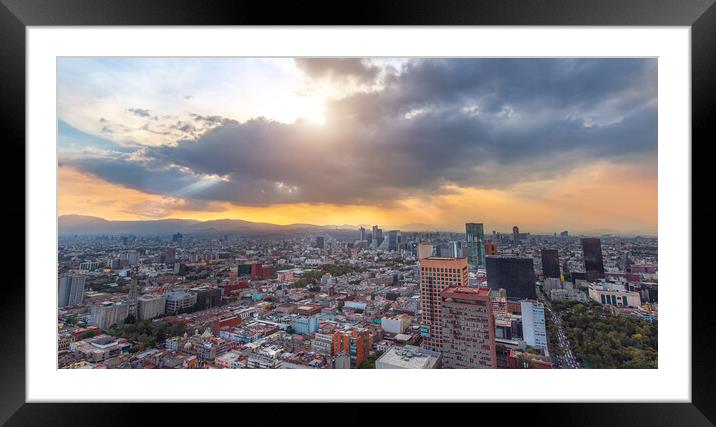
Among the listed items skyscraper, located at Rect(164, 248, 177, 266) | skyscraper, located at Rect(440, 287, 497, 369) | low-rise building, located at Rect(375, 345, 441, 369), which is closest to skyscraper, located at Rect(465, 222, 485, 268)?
skyscraper, located at Rect(440, 287, 497, 369)

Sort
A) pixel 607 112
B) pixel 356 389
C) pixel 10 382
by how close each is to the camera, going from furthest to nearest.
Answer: pixel 607 112 < pixel 356 389 < pixel 10 382

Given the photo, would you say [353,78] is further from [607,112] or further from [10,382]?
[10,382]

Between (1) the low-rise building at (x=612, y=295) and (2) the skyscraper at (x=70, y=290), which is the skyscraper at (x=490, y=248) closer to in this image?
(1) the low-rise building at (x=612, y=295)

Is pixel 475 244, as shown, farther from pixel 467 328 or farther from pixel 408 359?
pixel 408 359

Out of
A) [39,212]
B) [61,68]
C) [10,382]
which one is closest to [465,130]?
[61,68]

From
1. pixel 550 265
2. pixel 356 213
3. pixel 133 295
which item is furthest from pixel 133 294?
pixel 550 265

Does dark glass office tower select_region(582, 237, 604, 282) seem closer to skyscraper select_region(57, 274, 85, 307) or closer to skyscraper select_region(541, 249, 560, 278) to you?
skyscraper select_region(541, 249, 560, 278)
